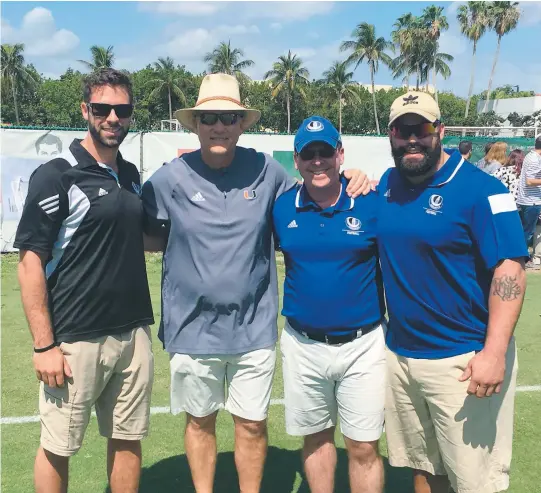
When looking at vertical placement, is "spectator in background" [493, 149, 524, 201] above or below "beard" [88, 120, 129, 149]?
above

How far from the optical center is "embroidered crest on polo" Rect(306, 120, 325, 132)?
3016 millimetres

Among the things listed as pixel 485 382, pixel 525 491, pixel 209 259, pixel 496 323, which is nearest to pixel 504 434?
pixel 485 382

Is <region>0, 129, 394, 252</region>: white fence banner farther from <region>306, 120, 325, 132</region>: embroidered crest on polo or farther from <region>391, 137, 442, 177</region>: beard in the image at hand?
<region>391, 137, 442, 177</region>: beard

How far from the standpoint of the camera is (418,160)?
107 inches

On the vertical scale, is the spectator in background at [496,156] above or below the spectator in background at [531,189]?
above

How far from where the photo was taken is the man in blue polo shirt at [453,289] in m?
2.59

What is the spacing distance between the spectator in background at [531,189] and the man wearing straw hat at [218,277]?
305 inches

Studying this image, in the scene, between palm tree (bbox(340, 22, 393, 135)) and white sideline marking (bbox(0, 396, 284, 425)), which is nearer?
white sideline marking (bbox(0, 396, 284, 425))

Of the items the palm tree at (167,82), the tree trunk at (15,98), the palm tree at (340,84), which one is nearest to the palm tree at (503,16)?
the palm tree at (340,84)

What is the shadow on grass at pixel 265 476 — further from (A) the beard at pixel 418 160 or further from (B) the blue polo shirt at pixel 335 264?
(A) the beard at pixel 418 160

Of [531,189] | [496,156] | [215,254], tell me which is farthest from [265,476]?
[496,156]

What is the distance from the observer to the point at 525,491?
3518mm

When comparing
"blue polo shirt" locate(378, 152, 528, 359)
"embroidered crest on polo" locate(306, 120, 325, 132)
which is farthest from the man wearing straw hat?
"blue polo shirt" locate(378, 152, 528, 359)

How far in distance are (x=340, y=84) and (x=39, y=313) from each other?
7068 centimetres
